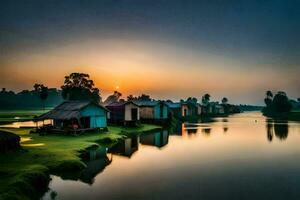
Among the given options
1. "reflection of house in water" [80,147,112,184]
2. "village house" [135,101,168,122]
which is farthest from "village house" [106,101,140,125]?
"reflection of house in water" [80,147,112,184]

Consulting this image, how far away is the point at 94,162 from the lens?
104ft

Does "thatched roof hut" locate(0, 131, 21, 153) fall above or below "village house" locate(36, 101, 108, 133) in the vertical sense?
below

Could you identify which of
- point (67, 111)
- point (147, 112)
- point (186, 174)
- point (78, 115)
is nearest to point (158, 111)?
point (147, 112)

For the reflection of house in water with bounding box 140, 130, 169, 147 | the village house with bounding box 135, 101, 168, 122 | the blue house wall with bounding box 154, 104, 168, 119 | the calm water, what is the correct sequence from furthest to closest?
the blue house wall with bounding box 154, 104, 168, 119
the village house with bounding box 135, 101, 168, 122
the reflection of house in water with bounding box 140, 130, 169, 147
the calm water

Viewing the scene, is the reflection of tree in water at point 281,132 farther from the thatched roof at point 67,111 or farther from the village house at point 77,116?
the thatched roof at point 67,111

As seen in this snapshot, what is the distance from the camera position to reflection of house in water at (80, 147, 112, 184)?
1014 inches

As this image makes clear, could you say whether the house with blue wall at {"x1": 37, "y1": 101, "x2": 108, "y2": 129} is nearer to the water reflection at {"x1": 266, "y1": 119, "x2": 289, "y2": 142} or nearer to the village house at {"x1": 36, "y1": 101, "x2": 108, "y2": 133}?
the village house at {"x1": 36, "y1": 101, "x2": 108, "y2": 133}

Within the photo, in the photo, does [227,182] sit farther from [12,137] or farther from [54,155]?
[12,137]

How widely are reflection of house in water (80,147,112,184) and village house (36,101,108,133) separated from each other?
1252 centimetres

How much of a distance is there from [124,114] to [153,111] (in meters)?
16.5

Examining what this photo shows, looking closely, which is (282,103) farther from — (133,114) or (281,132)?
(133,114)

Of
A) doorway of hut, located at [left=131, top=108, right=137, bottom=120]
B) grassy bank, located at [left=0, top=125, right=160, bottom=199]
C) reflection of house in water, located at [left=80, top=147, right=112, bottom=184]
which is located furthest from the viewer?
doorway of hut, located at [left=131, top=108, right=137, bottom=120]

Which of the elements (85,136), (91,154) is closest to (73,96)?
(85,136)

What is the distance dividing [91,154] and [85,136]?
1317 centimetres
